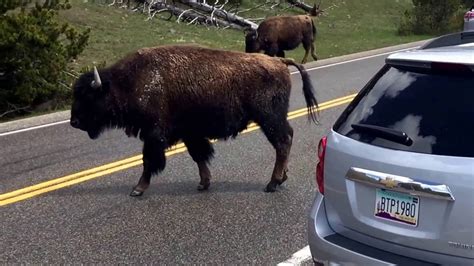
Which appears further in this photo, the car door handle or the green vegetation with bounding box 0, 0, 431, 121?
the green vegetation with bounding box 0, 0, 431, 121

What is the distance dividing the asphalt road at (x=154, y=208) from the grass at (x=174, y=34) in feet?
27.8

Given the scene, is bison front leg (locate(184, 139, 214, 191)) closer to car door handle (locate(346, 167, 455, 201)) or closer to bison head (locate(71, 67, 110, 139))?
bison head (locate(71, 67, 110, 139))

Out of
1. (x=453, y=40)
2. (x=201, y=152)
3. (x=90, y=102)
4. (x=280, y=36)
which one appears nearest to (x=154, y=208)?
(x=201, y=152)

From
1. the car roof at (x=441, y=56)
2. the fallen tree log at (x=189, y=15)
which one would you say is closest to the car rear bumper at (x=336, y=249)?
the car roof at (x=441, y=56)

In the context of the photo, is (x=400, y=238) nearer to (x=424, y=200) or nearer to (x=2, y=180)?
(x=424, y=200)

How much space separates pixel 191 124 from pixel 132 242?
183 centimetres

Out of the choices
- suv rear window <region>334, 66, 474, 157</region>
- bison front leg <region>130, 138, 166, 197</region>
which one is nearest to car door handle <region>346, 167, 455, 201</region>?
suv rear window <region>334, 66, 474, 157</region>

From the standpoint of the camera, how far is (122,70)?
7.13 meters

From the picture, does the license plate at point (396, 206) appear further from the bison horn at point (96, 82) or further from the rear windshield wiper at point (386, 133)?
the bison horn at point (96, 82)

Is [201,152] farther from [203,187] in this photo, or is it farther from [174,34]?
[174,34]

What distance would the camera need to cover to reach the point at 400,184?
3.52 m

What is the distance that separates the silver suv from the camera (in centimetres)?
336

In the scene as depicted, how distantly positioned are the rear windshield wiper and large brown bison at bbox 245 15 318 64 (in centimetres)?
1530

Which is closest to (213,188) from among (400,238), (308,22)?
(400,238)
